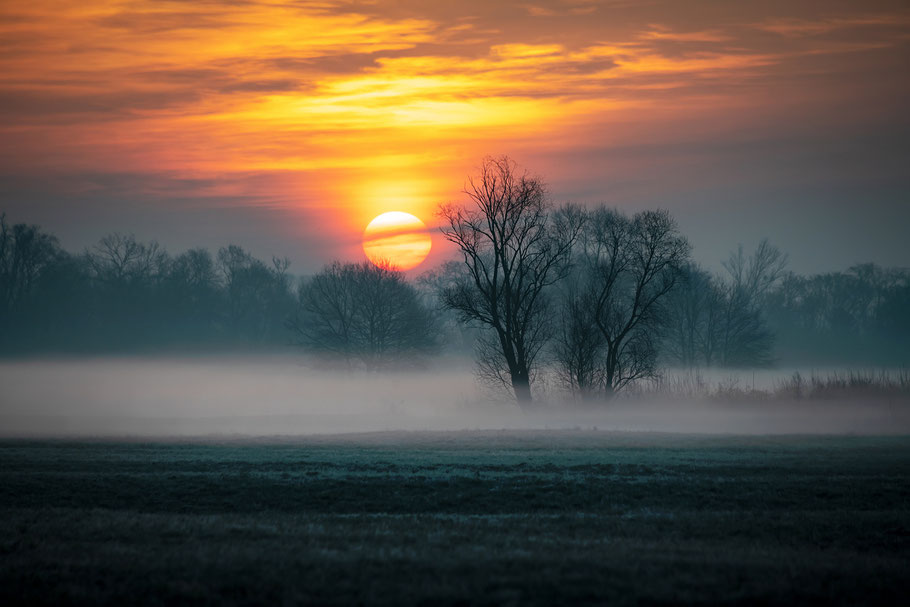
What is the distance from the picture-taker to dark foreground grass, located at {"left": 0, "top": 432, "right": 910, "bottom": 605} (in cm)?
1188

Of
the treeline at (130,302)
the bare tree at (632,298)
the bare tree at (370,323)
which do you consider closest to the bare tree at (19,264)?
the treeline at (130,302)

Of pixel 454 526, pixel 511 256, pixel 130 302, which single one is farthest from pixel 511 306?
pixel 130 302

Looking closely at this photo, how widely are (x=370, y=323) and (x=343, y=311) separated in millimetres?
3696

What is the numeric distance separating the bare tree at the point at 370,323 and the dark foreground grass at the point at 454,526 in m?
48.9

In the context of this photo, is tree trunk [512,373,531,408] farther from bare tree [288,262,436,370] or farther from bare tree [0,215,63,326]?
bare tree [0,215,63,326]

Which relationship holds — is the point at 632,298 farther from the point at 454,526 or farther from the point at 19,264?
the point at 19,264

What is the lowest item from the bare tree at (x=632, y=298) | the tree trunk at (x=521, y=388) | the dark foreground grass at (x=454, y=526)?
the dark foreground grass at (x=454, y=526)

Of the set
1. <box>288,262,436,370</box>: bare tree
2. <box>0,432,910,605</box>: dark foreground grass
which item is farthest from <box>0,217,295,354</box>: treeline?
<box>0,432,910,605</box>: dark foreground grass

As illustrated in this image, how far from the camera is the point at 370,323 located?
79.9 meters

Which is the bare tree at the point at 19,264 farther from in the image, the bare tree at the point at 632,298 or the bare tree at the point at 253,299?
the bare tree at the point at 632,298

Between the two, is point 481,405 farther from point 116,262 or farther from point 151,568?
point 116,262

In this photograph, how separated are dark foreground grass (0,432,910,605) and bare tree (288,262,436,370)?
4887 cm

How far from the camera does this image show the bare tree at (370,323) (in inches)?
3125

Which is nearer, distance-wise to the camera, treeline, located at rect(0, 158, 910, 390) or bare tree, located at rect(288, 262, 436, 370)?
treeline, located at rect(0, 158, 910, 390)
